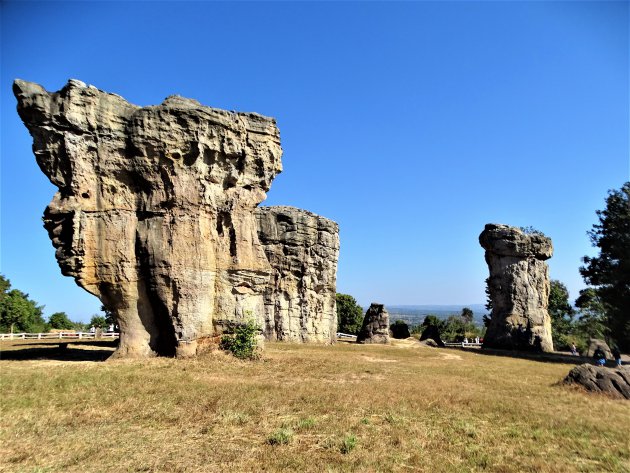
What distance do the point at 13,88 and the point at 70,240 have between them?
722cm

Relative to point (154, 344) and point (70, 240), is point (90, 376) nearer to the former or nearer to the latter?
point (154, 344)

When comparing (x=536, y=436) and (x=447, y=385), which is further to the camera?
(x=447, y=385)

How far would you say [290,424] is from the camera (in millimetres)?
9930

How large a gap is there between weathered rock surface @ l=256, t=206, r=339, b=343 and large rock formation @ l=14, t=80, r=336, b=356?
60.5 feet

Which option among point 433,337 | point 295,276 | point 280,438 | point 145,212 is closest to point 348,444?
point 280,438

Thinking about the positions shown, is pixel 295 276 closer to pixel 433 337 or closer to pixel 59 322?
pixel 433 337

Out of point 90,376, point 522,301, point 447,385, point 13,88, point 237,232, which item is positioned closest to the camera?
point 90,376

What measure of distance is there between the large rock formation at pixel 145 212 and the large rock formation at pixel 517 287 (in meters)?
29.9

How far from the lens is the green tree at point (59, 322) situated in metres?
76.1

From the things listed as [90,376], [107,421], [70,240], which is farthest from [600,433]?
[70,240]

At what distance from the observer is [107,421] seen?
9875mm

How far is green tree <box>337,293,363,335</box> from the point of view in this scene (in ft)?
256

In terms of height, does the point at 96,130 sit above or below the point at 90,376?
above

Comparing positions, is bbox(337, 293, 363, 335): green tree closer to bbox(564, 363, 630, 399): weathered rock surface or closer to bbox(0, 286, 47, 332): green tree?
bbox(0, 286, 47, 332): green tree
